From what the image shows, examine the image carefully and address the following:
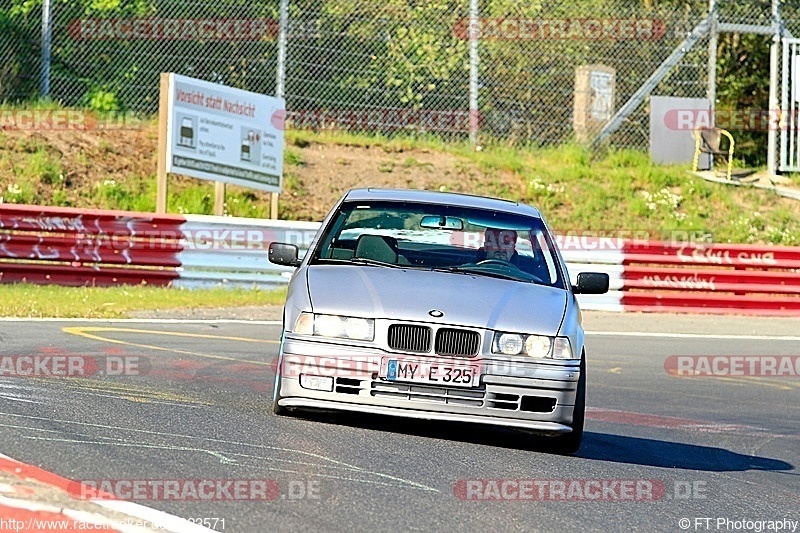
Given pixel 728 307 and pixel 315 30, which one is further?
pixel 315 30

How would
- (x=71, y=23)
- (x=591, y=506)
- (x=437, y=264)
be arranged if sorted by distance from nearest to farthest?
(x=591, y=506) → (x=437, y=264) → (x=71, y=23)

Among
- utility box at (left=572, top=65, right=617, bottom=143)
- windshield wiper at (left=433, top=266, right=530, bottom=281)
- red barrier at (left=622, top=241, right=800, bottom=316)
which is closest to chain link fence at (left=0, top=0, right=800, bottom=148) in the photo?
utility box at (left=572, top=65, right=617, bottom=143)

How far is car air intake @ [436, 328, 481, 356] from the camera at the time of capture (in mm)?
7699

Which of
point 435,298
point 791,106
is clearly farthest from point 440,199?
point 791,106

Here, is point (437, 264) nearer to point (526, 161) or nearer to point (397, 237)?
point (397, 237)

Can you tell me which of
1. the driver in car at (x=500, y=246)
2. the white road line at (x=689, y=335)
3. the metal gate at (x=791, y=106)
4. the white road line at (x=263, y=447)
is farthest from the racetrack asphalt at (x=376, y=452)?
the metal gate at (x=791, y=106)

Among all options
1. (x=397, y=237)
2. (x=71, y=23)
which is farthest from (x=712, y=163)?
(x=397, y=237)

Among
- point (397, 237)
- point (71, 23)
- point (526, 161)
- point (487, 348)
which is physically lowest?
point (487, 348)

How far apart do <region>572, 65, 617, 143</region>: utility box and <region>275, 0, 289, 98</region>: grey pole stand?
16.9 ft

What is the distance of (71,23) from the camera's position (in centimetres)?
2250

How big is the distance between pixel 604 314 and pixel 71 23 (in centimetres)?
973

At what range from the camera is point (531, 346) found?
307 inches

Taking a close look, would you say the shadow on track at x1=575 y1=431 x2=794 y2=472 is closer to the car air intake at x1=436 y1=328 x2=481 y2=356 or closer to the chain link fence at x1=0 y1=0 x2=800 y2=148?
the car air intake at x1=436 y1=328 x2=481 y2=356

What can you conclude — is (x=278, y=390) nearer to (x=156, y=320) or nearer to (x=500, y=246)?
(x=500, y=246)
